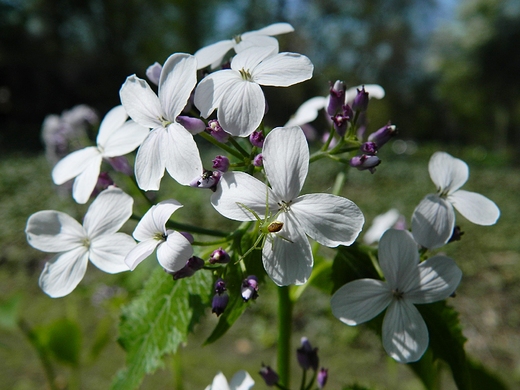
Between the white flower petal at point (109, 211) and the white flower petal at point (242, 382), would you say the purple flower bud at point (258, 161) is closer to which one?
the white flower petal at point (109, 211)

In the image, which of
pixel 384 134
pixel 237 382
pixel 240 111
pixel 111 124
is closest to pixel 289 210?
pixel 240 111

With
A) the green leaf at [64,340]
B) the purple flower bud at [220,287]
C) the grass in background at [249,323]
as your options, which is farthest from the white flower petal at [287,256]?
the green leaf at [64,340]

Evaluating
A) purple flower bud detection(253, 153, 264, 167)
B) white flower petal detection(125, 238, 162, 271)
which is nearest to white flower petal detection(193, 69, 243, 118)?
purple flower bud detection(253, 153, 264, 167)

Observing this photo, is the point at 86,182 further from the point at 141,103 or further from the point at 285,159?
the point at 285,159

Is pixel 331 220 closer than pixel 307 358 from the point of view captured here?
Yes

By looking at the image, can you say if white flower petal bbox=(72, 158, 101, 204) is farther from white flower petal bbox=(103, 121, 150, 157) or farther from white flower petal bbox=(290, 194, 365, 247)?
white flower petal bbox=(290, 194, 365, 247)

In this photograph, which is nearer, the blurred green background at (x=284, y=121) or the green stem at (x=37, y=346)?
the green stem at (x=37, y=346)
